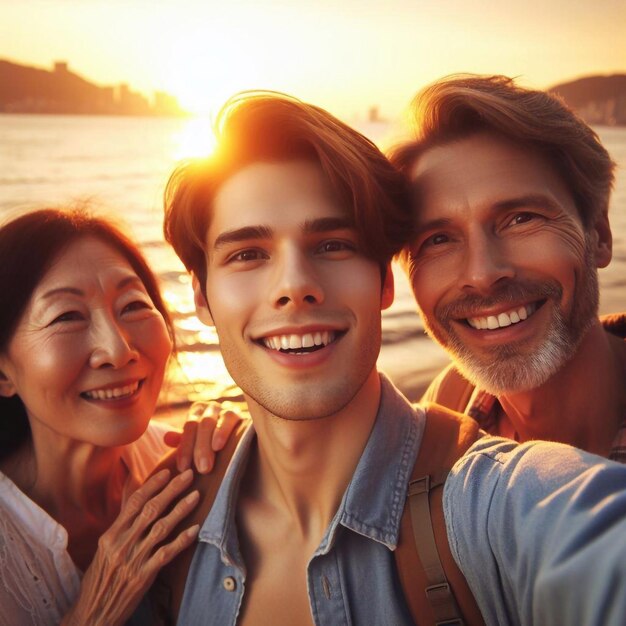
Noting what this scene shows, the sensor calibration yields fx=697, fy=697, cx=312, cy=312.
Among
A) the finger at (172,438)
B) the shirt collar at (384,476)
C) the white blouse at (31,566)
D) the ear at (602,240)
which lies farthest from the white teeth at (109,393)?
the ear at (602,240)

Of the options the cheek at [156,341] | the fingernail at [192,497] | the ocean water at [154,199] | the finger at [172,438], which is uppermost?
the cheek at [156,341]

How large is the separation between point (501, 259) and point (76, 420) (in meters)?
1.77

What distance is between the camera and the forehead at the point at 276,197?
2.29 metres

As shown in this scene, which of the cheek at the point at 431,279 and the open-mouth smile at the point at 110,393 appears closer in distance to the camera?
the cheek at the point at 431,279

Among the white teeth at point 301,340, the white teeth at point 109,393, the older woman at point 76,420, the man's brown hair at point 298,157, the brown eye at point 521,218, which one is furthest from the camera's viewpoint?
the white teeth at point 109,393

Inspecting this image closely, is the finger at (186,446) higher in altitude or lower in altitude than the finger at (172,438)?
higher

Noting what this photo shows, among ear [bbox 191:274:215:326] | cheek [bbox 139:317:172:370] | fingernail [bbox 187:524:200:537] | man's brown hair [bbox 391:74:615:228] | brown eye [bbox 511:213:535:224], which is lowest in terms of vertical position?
fingernail [bbox 187:524:200:537]

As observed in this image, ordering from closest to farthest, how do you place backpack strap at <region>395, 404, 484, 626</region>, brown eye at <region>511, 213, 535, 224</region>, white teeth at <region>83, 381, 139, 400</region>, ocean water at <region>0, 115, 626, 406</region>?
backpack strap at <region>395, 404, 484, 626</region> < brown eye at <region>511, 213, 535, 224</region> < white teeth at <region>83, 381, 139, 400</region> < ocean water at <region>0, 115, 626, 406</region>

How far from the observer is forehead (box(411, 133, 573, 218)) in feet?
8.21

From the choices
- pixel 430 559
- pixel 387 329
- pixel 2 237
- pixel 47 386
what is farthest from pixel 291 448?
pixel 387 329

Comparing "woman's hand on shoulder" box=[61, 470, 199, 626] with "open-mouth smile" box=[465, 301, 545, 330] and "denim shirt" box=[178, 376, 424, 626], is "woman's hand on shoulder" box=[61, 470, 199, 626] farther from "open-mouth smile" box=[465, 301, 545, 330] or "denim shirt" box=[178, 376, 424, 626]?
"open-mouth smile" box=[465, 301, 545, 330]

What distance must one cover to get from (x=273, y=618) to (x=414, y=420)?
0.79 metres

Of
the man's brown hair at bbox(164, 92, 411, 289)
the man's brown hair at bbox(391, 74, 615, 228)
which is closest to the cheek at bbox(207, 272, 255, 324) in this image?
the man's brown hair at bbox(164, 92, 411, 289)

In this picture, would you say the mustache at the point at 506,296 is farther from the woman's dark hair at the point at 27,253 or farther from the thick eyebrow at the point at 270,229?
the woman's dark hair at the point at 27,253
